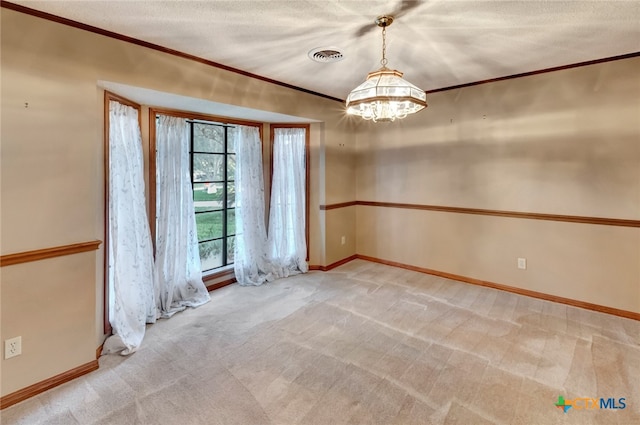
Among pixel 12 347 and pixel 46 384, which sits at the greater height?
pixel 12 347

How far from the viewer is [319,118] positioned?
422cm

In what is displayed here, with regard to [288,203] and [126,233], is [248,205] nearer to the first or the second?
[288,203]

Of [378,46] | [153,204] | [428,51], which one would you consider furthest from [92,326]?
[428,51]

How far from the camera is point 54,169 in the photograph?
82.5 inches

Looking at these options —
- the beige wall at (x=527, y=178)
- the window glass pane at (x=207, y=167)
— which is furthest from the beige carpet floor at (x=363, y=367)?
the window glass pane at (x=207, y=167)

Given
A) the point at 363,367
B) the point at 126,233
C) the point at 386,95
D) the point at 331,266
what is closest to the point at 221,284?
the point at 126,233

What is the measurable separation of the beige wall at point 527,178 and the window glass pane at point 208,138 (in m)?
2.21

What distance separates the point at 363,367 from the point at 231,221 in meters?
2.51

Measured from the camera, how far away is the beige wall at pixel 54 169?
6.34 ft

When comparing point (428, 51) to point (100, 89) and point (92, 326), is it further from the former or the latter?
point (92, 326)

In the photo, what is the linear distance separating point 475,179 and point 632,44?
1.74m

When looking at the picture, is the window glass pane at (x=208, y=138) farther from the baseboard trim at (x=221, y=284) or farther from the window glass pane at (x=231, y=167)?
the baseboard trim at (x=221, y=284)

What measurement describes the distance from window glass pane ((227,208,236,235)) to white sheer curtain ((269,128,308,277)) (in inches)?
19.0

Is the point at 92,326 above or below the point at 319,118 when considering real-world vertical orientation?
below
